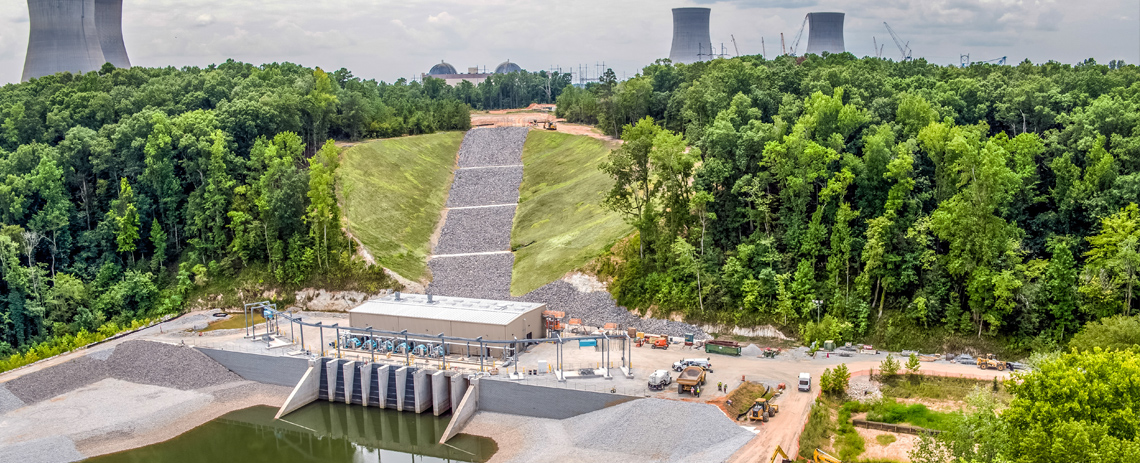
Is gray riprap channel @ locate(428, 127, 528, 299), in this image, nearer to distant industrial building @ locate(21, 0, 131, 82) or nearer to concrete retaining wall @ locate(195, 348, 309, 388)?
concrete retaining wall @ locate(195, 348, 309, 388)

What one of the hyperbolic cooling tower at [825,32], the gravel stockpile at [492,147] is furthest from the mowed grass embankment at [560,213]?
the hyperbolic cooling tower at [825,32]

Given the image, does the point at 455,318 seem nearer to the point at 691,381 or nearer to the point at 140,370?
the point at 691,381

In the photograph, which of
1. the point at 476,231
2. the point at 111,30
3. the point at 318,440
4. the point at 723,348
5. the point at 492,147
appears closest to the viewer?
the point at 318,440

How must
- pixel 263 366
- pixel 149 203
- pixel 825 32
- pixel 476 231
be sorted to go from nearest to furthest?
pixel 263 366, pixel 149 203, pixel 476 231, pixel 825 32

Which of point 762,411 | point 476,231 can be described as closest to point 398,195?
point 476,231

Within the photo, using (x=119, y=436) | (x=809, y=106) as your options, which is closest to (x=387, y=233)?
(x=119, y=436)

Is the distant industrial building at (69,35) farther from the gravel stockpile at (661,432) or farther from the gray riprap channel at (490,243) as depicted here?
the gravel stockpile at (661,432)
